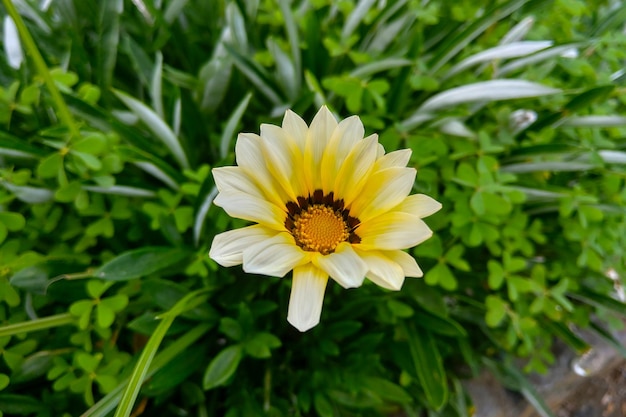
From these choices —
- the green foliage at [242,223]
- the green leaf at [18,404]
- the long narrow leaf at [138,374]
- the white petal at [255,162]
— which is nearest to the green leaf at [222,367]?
the green foliage at [242,223]

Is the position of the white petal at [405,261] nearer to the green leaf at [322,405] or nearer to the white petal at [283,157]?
the white petal at [283,157]

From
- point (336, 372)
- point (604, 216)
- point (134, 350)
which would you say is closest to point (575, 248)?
point (604, 216)

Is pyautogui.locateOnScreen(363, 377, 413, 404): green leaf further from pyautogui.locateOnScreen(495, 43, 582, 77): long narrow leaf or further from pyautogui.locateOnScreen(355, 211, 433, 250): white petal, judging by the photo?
pyautogui.locateOnScreen(495, 43, 582, 77): long narrow leaf

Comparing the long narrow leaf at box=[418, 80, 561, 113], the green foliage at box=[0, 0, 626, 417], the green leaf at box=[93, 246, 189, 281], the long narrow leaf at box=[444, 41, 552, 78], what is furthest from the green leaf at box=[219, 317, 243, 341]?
the long narrow leaf at box=[444, 41, 552, 78]

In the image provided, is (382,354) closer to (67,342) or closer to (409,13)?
(67,342)

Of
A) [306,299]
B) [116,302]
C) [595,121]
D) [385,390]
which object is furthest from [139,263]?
[595,121]

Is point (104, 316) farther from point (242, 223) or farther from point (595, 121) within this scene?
point (595, 121)
